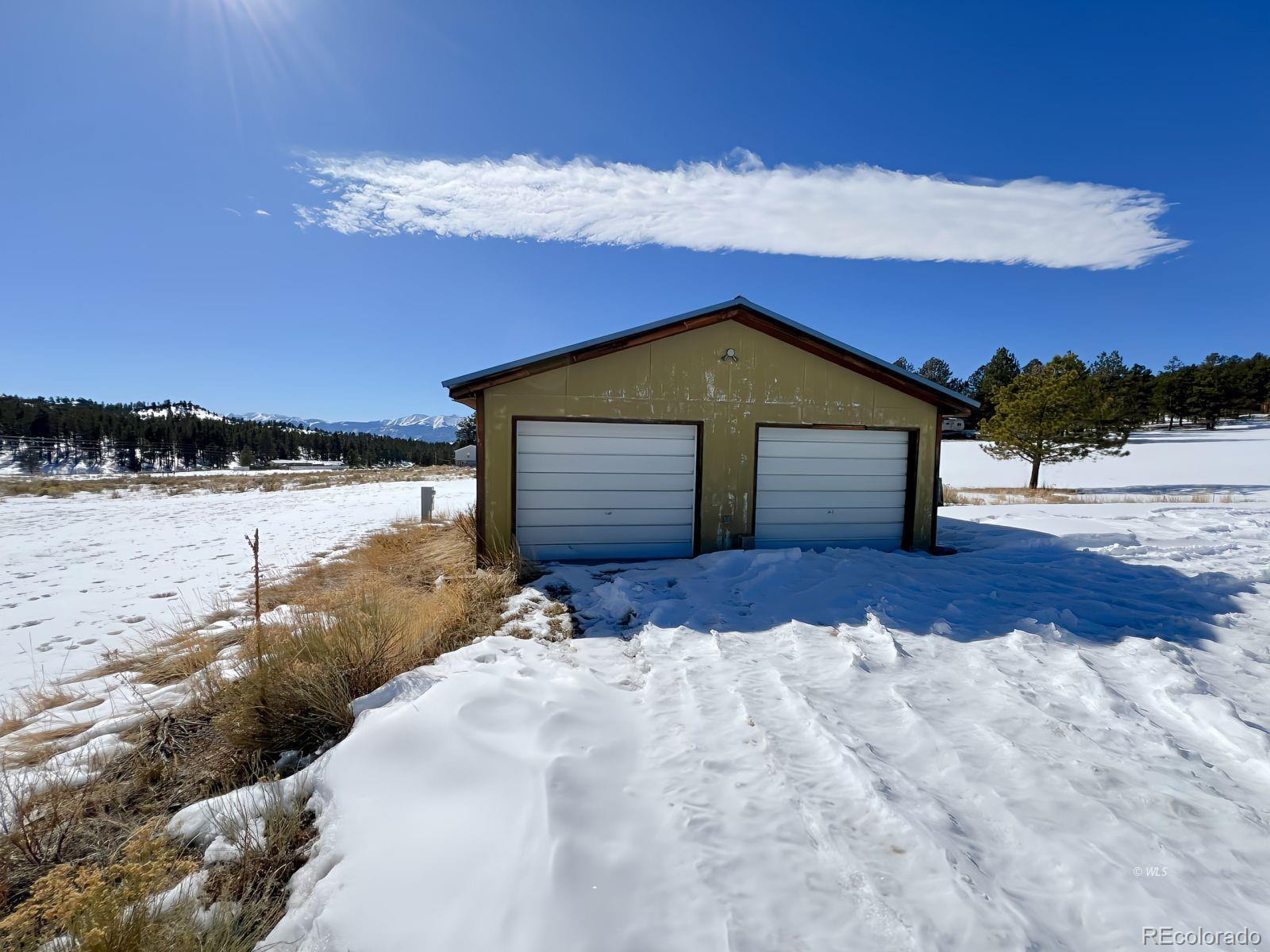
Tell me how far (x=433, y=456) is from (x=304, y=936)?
93.4 metres

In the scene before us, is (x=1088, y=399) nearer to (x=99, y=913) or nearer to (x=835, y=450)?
(x=835, y=450)

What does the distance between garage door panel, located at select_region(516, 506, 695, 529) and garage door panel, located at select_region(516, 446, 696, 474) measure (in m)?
0.62

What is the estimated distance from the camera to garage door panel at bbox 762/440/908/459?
8.95 meters

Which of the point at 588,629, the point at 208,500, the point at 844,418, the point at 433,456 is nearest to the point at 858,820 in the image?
the point at 588,629

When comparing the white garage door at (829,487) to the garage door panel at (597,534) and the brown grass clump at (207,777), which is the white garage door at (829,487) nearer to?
the garage door panel at (597,534)

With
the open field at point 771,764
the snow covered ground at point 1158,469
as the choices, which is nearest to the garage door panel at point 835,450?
the open field at point 771,764

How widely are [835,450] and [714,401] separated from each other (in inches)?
90.2

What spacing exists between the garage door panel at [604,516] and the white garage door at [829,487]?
1300 mm

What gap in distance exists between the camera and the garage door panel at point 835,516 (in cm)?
902

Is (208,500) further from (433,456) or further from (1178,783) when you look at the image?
(433,456)

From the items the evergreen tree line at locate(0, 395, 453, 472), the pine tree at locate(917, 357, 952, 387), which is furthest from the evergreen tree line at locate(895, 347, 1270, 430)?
the evergreen tree line at locate(0, 395, 453, 472)

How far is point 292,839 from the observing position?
8.18 ft

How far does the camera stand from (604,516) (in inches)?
336

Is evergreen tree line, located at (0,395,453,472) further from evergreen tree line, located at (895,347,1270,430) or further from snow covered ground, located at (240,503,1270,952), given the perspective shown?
evergreen tree line, located at (895,347,1270,430)
